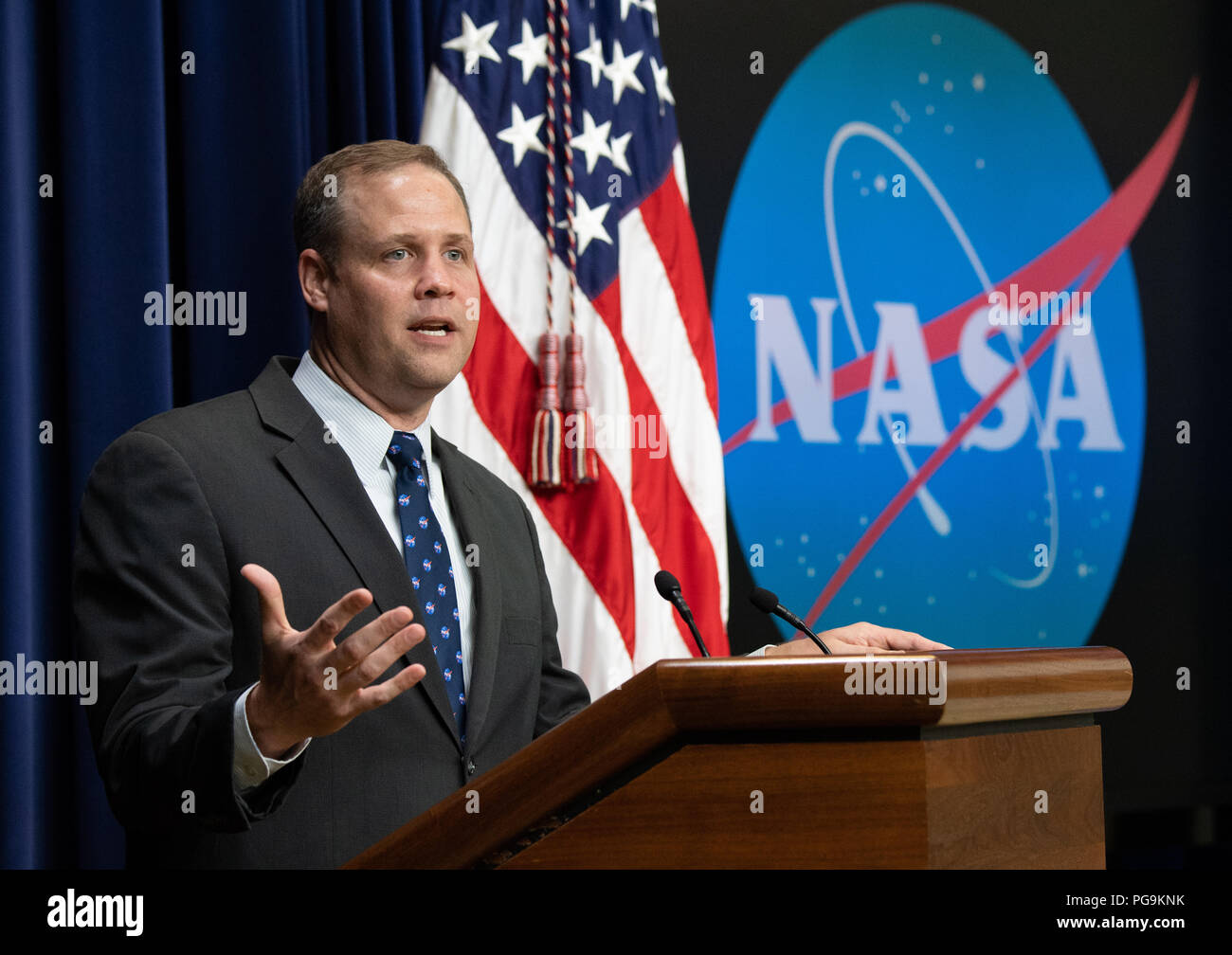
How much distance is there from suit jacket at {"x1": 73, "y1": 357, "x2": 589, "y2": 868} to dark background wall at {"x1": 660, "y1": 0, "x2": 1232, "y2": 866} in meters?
2.38

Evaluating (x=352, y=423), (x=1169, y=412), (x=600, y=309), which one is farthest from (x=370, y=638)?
(x=1169, y=412)

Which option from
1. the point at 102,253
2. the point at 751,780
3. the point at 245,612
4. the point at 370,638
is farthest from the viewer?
the point at 102,253

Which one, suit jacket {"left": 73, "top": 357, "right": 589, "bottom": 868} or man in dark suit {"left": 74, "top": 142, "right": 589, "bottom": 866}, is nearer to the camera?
man in dark suit {"left": 74, "top": 142, "right": 589, "bottom": 866}

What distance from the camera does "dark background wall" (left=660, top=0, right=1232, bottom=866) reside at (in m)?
3.76

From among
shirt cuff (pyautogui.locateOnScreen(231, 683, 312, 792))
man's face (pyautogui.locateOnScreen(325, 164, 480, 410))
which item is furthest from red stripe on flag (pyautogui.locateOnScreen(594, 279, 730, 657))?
shirt cuff (pyautogui.locateOnScreen(231, 683, 312, 792))

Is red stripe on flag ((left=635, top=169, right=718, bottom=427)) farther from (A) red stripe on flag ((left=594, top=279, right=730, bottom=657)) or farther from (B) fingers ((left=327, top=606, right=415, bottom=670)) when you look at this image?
(B) fingers ((left=327, top=606, right=415, bottom=670))

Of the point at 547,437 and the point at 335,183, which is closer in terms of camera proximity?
the point at 335,183

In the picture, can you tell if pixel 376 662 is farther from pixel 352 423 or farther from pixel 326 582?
pixel 352 423

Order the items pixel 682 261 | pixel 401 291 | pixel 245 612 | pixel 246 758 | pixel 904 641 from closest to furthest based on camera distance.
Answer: pixel 246 758 → pixel 904 641 → pixel 245 612 → pixel 401 291 → pixel 682 261

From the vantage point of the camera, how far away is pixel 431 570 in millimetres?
1910

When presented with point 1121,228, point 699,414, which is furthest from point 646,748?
point 1121,228

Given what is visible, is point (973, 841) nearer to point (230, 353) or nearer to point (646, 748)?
point (646, 748)

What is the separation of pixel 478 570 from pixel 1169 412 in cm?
277

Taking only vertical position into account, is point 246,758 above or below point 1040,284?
below
